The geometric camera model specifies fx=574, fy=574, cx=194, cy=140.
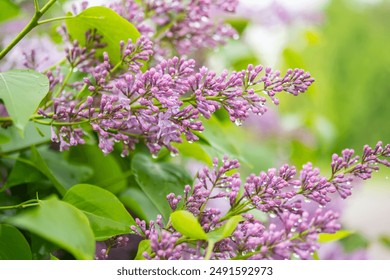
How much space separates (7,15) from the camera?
0.81 metres

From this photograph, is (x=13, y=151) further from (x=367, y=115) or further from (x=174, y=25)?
(x=367, y=115)

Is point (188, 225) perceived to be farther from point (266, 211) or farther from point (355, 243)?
point (355, 243)

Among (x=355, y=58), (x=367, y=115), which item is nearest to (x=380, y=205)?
(x=367, y=115)

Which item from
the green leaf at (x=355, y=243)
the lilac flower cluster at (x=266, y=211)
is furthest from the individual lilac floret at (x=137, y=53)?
the green leaf at (x=355, y=243)

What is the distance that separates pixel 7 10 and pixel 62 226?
0.52 meters

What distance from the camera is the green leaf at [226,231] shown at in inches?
17.9

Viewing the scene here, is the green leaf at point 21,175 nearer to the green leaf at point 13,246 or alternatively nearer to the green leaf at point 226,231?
the green leaf at point 13,246

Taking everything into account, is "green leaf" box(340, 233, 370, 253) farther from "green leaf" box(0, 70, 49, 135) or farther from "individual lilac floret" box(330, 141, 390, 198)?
"green leaf" box(0, 70, 49, 135)

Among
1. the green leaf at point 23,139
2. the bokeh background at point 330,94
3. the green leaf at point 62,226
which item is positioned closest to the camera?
the green leaf at point 62,226

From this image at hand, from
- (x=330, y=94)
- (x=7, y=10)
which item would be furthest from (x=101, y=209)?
(x=330, y=94)

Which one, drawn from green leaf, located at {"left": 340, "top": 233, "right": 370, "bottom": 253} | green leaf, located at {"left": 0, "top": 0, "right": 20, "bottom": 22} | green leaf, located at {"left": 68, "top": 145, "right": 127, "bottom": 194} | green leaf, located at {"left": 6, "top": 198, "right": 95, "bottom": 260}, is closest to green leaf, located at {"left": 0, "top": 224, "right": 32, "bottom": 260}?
green leaf, located at {"left": 6, "top": 198, "right": 95, "bottom": 260}

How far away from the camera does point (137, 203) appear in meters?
0.73

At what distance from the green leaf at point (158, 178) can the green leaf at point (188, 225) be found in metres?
0.12
